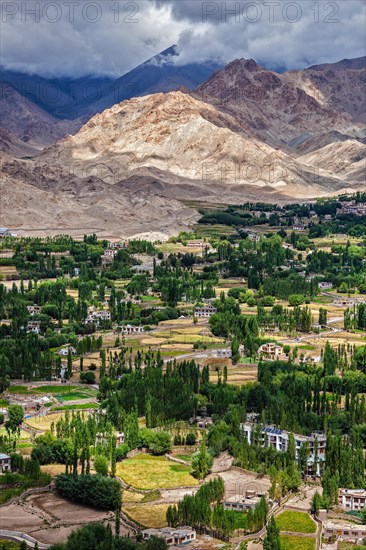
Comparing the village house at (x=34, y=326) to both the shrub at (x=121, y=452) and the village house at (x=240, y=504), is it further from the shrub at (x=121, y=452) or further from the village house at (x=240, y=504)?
the village house at (x=240, y=504)

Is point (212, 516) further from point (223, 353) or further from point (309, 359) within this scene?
point (223, 353)

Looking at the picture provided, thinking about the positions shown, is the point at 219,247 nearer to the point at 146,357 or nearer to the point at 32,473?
the point at 146,357

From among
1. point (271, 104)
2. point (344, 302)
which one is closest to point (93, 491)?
point (344, 302)

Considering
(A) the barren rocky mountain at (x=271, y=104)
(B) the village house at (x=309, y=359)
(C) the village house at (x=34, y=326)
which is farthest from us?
(A) the barren rocky mountain at (x=271, y=104)

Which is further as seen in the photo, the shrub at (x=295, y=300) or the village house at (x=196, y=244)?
the village house at (x=196, y=244)

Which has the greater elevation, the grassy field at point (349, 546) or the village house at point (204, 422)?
the village house at point (204, 422)

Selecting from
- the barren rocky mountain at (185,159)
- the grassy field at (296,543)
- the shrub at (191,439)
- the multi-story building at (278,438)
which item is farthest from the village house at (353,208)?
the grassy field at (296,543)

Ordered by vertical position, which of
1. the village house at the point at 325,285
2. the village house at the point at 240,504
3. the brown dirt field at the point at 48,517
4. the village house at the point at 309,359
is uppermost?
the village house at the point at 325,285
